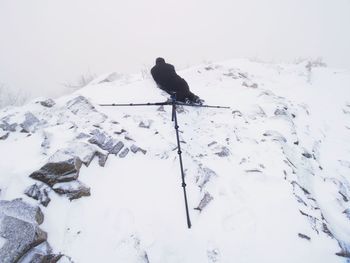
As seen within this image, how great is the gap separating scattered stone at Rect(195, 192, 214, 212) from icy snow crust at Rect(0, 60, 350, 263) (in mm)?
18

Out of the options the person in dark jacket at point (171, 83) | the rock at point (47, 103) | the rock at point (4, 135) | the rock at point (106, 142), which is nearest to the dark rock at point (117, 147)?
the rock at point (106, 142)

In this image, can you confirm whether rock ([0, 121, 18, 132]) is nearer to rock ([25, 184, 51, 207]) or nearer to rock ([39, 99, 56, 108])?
rock ([39, 99, 56, 108])

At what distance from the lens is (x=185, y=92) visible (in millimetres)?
7602

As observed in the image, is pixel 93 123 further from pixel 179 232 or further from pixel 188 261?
pixel 188 261

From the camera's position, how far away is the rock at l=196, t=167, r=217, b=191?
461 cm

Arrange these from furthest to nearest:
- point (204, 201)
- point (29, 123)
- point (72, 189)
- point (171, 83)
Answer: point (171, 83) → point (29, 123) → point (204, 201) → point (72, 189)

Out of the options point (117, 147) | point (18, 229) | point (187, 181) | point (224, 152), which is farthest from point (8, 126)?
point (224, 152)

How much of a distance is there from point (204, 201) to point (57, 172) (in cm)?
250

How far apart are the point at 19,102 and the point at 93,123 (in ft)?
102

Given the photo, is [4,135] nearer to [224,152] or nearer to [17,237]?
[17,237]

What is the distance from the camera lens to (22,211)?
131 inches

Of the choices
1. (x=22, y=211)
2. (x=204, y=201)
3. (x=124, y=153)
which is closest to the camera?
(x=22, y=211)

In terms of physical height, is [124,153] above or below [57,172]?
below

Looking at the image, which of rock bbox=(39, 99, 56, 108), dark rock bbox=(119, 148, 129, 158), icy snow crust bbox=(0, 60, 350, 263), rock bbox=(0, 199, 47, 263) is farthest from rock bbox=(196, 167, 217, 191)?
rock bbox=(39, 99, 56, 108)
